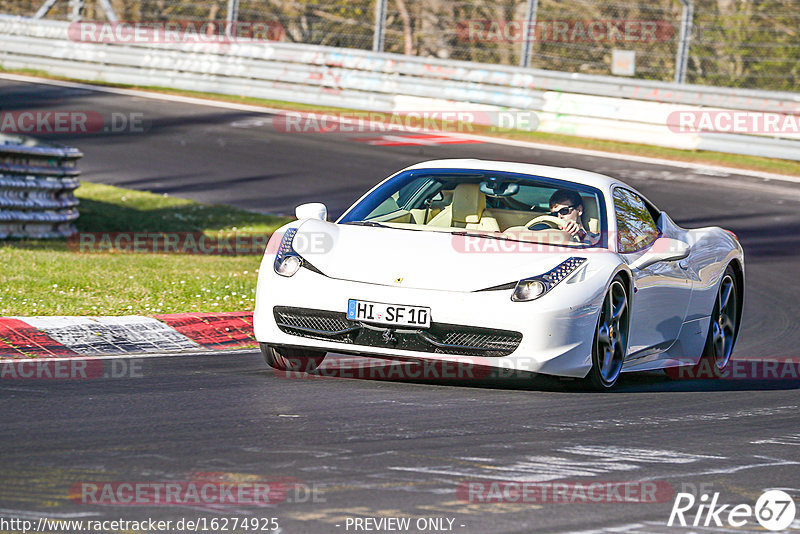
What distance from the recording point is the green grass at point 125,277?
31.0 ft

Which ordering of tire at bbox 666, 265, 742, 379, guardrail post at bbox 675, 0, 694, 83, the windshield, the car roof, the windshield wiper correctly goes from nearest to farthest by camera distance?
the windshield wiper < the windshield < the car roof < tire at bbox 666, 265, 742, 379 < guardrail post at bbox 675, 0, 694, 83

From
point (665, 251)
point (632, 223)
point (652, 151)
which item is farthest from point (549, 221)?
point (652, 151)

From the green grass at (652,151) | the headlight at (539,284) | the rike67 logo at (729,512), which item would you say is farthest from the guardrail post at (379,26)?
the rike67 logo at (729,512)

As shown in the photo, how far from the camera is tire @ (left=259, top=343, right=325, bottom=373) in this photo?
777cm

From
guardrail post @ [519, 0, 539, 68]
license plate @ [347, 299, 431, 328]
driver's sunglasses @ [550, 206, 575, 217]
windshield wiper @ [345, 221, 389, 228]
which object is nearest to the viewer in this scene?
license plate @ [347, 299, 431, 328]

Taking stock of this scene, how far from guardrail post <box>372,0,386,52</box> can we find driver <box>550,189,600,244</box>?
17626 mm

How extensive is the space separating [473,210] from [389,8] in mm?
18244

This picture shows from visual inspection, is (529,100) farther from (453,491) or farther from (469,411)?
(453,491)

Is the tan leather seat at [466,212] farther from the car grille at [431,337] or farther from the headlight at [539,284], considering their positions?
the car grille at [431,337]

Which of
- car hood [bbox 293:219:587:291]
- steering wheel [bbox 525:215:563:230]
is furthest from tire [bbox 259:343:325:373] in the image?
steering wheel [bbox 525:215:563:230]

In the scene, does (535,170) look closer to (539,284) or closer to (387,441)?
(539,284)

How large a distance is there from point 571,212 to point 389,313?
1.74m

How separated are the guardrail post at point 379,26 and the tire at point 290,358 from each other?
18.3 metres

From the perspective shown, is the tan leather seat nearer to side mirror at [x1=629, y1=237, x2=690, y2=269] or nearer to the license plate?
side mirror at [x1=629, y1=237, x2=690, y2=269]
